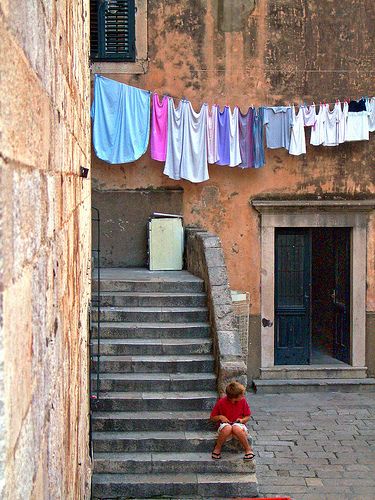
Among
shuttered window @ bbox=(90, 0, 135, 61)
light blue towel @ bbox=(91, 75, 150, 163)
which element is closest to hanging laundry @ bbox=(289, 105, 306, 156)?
light blue towel @ bbox=(91, 75, 150, 163)

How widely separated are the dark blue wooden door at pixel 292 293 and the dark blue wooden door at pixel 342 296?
27.5 inches

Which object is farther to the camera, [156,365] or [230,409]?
[156,365]


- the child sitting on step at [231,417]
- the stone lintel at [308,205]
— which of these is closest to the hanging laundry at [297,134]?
the stone lintel at [308,205]

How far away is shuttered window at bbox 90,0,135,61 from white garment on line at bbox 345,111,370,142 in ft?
12.6

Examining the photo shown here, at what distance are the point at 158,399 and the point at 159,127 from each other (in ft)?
17.8

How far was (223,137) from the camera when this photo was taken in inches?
536

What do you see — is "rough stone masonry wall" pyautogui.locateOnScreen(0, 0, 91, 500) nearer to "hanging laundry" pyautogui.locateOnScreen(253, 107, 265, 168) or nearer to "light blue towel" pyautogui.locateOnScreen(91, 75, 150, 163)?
"light blue towel" pyautogui.locateOnScreen(91, 75, 150, 163)

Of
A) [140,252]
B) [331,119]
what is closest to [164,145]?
[140,252]

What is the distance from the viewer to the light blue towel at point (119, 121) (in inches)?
513

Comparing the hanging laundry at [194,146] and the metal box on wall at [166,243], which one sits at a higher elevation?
the hanging laundry at [194,146]

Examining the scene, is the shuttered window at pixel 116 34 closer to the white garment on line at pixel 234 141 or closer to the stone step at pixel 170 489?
the white garment on line at pixel 234 141

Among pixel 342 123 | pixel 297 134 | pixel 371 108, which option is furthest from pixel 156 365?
pixel 371 108

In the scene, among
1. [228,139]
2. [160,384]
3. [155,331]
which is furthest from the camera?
[228,139]

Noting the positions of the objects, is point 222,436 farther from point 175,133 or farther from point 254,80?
point 254,80
